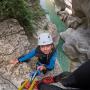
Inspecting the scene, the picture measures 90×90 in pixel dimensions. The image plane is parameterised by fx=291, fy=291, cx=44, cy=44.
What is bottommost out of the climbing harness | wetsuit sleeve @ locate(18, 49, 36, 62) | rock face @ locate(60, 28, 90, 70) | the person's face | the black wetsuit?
rock face @ locate(60, 28, 90, 70)

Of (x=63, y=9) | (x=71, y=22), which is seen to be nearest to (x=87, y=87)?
(x=71, y=22)

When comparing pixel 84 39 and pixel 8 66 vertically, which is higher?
pixel 8 66

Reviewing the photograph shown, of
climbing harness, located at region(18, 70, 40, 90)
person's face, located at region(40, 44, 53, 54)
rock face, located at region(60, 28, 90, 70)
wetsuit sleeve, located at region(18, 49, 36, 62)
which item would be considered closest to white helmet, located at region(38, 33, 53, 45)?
person's face, located at region(40, 44, 53, 54)

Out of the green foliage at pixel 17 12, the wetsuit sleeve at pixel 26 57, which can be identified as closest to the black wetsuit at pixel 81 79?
the wetsuit sleeve at pixel 26 57

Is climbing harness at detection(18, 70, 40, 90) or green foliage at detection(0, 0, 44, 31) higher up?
green foliage at detection(0, 0, 44, 31)

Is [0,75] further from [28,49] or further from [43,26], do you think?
[43,26]

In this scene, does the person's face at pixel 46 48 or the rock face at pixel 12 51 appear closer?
the person's face at pixel 46 48

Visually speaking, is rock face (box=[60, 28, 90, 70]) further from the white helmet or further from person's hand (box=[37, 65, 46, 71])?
the white helmet

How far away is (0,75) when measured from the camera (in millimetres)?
4984

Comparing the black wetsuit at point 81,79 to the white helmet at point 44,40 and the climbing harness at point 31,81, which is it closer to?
the climbing harness at point 31,81

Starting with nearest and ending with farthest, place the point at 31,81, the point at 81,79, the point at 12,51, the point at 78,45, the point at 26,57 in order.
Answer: the point at 81,79 → the point at 31,81 → the point at 26,57 → the point at 12,51 → the point at 78,45

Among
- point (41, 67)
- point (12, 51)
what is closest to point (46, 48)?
point (41, 67)

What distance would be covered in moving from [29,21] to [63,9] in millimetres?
6863

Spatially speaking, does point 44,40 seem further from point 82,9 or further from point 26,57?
point 82,9
